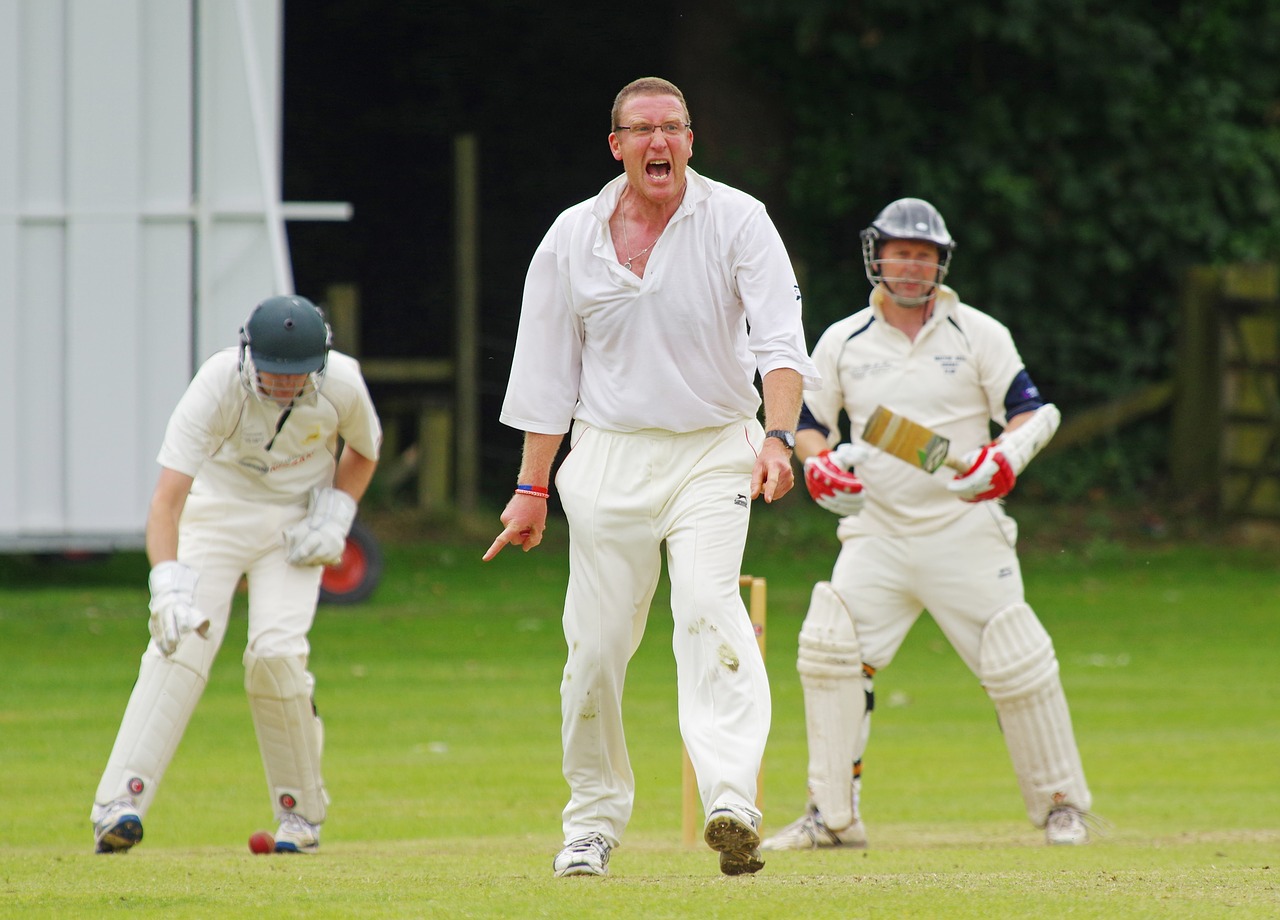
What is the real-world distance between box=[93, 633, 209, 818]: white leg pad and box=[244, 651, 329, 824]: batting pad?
171mm

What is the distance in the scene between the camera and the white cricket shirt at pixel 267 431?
226 inches

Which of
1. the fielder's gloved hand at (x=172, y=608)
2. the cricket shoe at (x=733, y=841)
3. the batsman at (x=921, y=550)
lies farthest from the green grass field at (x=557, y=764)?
the fielder's gloved hand at (x=172, y=608)

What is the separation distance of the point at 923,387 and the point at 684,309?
5.75 ft

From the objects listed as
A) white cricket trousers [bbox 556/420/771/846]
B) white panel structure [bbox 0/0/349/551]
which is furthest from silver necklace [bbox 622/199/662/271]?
white panel structure [bbox 0/0/349/551]

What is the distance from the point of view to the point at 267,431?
19.3 ft

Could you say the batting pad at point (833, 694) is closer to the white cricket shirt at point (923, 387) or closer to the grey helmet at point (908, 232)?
the white cricket shirt at point (923, 387)

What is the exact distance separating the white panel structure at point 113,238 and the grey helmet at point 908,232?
5355mm

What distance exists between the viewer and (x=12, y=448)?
11.1 meters

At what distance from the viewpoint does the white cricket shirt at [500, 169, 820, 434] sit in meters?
4.60

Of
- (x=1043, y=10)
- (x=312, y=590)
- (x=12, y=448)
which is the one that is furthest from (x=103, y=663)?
(x=1043, y=10)

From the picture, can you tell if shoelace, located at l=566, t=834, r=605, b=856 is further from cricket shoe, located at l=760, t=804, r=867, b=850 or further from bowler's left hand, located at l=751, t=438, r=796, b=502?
cricket shoe, located at l=760, t=804, r=867, b=850

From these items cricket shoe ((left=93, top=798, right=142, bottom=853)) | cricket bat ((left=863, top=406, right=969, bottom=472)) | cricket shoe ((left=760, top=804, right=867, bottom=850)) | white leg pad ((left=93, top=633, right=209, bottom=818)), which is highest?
cricket bat ((left=863, top=406, right=969, bottom=472))

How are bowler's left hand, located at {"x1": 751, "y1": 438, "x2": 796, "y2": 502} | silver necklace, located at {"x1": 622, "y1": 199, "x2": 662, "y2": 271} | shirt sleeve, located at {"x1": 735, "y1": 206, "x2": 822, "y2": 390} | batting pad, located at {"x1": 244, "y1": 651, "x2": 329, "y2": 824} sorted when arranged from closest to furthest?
bowler's left hand, located at {"x1": 751, "y1": 438, "x2": 796, "y2": 502} → shirt sleeve, located at {"x1": 735, "y1": 206, "x2": 822, "y2": 390} → silver necklace, located at {"x1": 622, "y1": 199, "x2": 662, "y2": 271} → batting pad, located at {"x1": 244, "y1": 651, "x2": 329, "y2": 824}

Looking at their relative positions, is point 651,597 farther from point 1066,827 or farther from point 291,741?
point 1066,827
